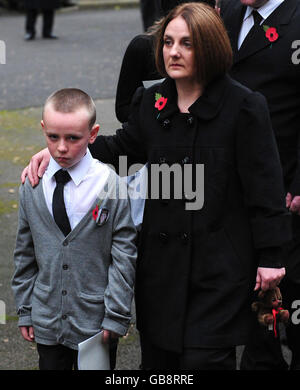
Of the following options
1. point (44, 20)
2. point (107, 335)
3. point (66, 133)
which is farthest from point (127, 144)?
point (44, 20)

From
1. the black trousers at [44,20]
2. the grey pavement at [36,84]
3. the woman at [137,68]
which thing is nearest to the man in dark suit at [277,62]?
the woman at [137,68]

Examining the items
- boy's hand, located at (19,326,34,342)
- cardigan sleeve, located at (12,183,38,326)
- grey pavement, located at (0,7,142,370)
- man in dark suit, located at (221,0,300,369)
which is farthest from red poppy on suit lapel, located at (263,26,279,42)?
grey pavement, located at (0,7,142,370)

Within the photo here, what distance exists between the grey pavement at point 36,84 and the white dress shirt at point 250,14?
180 cm

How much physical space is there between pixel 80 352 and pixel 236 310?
0.61 meters

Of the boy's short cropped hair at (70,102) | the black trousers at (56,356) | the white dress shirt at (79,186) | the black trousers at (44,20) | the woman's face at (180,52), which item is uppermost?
the black trousers at (44,20)

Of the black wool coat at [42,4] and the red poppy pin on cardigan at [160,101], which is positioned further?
the black wool coat at [42,4]

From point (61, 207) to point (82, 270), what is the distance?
25 centimetres

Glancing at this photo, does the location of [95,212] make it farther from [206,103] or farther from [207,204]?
[206,103]

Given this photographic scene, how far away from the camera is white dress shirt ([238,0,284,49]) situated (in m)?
3.72

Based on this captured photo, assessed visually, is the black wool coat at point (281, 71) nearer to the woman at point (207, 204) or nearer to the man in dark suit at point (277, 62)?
the man in dark suit at point (277, 62)

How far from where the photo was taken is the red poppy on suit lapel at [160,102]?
3.22 meters

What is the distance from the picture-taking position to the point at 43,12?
615 inches
